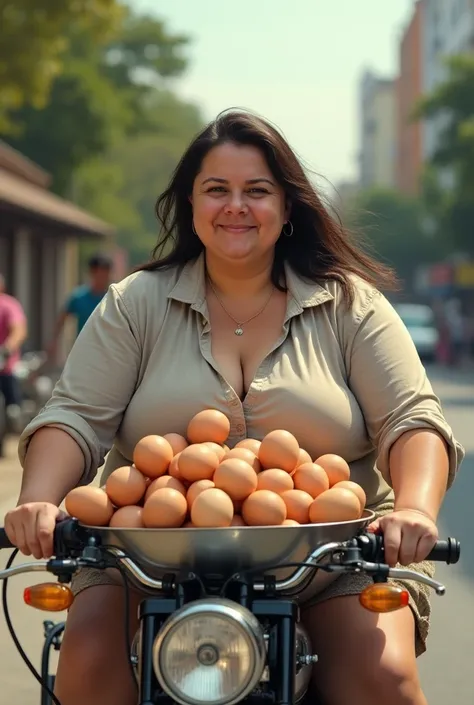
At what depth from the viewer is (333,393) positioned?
3.52 meters

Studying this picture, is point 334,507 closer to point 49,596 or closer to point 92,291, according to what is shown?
point 49,596

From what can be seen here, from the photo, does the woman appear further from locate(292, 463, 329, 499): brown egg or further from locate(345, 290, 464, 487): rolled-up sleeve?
locate(292, 463, 329, 499): brown egg

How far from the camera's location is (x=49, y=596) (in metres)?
2.92

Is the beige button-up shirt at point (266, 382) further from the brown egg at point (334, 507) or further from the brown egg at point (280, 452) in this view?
the brown egg at point (334, 507)

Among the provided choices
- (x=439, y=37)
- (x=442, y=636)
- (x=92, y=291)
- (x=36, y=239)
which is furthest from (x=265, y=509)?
(x=439, y=37)

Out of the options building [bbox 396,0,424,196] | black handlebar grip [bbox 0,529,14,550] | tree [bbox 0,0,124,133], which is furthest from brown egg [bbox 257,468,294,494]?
building [bbox 396,0,424,196]

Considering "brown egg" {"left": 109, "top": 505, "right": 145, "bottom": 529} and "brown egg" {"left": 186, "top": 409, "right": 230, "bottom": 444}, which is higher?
"brown egg" {"left": 186, "top": 409, "right": 230, "bottom": 444}

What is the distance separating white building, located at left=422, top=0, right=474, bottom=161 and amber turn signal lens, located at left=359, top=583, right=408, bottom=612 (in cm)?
7067

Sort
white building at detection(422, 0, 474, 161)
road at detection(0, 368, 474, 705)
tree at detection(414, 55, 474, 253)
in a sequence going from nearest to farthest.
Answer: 1. road at detection(0, 368, 474, 705)
2. tree at detection(414, 55, 474, 253)
3. white building at detection(422, 0, 474, 161)

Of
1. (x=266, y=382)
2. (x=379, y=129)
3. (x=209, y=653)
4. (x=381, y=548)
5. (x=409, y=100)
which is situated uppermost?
(x=409, y=100)

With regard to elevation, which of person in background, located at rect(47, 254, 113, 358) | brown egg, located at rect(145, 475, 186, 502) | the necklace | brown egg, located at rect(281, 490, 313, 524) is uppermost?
the necklace

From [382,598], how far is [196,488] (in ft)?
1.40

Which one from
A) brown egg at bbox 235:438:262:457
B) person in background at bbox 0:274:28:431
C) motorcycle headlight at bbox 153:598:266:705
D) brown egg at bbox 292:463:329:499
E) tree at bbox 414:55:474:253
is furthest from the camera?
tree at bbox 414:55:474:253

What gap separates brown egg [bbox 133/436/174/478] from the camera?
3127 millimetres
